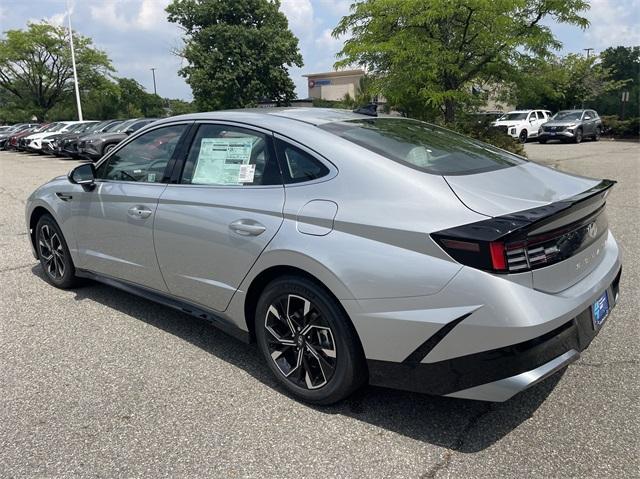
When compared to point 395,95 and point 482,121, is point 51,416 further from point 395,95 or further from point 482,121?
point 482,121

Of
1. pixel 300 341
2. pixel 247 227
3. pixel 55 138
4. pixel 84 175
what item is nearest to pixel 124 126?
pixel 55 138

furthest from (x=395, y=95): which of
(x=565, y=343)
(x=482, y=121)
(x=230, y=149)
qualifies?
(x=565, y=343)

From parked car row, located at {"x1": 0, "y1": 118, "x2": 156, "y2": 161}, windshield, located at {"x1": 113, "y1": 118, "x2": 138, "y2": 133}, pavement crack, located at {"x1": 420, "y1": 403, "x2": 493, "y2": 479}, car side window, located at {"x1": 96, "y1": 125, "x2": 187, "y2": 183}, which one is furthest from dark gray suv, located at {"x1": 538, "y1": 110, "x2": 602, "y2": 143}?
pavement crack, located at {"x1": 420, "y1": 403, "x2": 493, "y2": 479}

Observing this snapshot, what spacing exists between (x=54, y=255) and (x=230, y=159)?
8.05ft

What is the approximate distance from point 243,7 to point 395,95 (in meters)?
34.3

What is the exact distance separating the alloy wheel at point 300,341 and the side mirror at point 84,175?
2.09m

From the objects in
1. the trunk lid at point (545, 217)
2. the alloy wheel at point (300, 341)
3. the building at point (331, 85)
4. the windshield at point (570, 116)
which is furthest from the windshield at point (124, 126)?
the building at point (331, 85)

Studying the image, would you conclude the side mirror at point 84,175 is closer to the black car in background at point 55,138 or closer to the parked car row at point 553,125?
the black car in background at point 55,138

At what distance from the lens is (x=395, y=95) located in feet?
38.0

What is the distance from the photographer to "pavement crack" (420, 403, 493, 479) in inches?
91.0

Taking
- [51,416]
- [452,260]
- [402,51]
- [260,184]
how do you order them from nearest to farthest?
[452,260], [51,416], [260,184], [402,51]

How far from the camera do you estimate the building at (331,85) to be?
6631 centimetres

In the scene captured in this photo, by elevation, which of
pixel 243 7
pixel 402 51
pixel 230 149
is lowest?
pixel 230 149

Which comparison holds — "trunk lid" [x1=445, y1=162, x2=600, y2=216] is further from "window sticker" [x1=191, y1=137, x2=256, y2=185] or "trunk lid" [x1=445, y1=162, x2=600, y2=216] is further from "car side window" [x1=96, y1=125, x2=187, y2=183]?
"car side window" [x1=96, y1=125, x2=187, y2=183]
